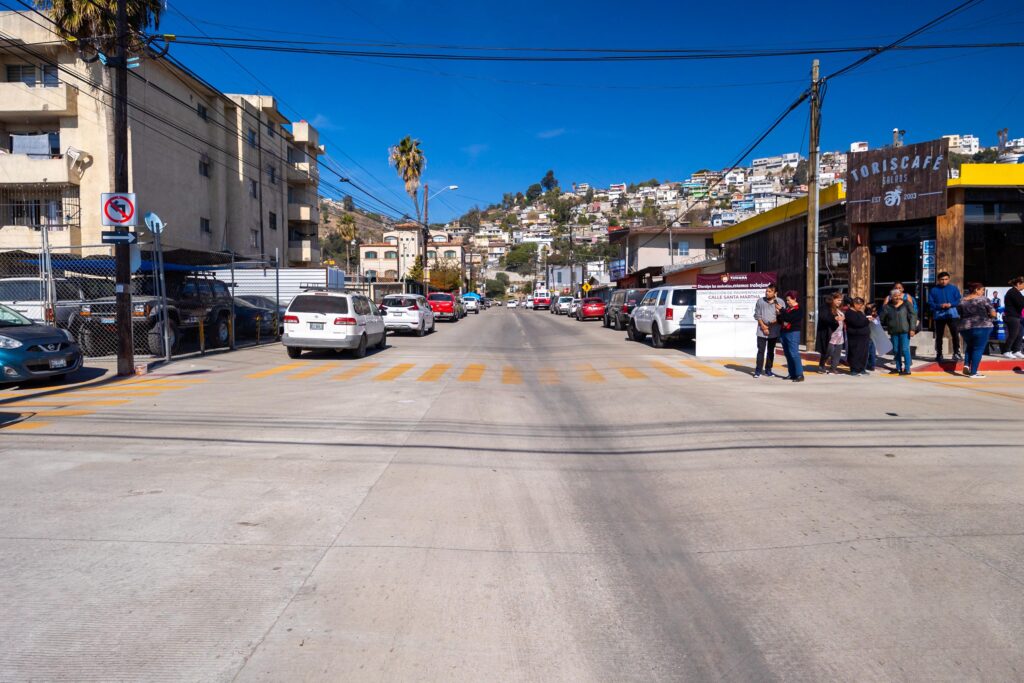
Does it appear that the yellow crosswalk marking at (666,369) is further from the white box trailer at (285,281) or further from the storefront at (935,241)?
the white box trailer at (285,281)

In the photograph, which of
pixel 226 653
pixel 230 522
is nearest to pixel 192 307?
pixel 230 522

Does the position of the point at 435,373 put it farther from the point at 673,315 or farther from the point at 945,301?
the point at 945,301

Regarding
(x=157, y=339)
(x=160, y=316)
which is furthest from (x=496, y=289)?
(x=160, y=316)

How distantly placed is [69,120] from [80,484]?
96.3ft

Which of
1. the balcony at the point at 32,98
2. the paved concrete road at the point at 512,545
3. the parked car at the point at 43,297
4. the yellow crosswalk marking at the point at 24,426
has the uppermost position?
the balcony at the point at 32,98

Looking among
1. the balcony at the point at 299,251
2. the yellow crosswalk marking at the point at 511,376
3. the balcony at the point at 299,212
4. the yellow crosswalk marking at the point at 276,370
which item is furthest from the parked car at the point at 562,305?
the yellow crosswalk marking at the point at 276,370

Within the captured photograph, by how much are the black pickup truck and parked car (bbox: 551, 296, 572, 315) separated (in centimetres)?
3660

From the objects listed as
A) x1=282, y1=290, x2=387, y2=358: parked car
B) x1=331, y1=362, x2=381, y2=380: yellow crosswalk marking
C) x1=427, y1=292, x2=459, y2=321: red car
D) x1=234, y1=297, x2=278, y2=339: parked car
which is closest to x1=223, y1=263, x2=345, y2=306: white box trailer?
x1=234, y1=297, x2=278, y2=339: parked car

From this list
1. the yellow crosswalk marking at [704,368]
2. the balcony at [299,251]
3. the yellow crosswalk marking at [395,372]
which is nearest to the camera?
the yellow crosswalk marking at [395,372]

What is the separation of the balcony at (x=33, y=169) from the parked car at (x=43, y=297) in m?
14.9

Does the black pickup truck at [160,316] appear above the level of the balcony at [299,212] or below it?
below

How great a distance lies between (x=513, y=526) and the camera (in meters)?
5.45

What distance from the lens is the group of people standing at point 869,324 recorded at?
43.4 feet

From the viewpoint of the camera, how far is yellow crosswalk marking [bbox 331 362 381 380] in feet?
47.7
